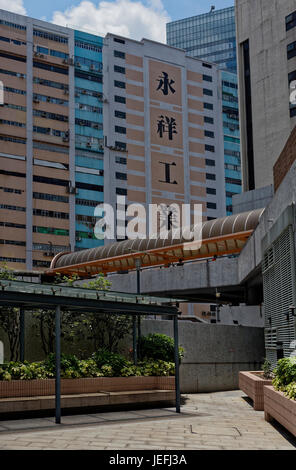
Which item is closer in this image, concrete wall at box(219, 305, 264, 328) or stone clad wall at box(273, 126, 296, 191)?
stone clad wall at box(273, 126, 296, 191)

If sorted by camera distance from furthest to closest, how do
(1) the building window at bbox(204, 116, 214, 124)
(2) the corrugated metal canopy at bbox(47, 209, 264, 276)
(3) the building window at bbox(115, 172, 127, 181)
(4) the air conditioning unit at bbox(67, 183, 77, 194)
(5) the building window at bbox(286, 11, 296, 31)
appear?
(1) the building window at bbox(204, 116, 214, 124) → (3) the building window at bbox(115, 172, 127, 181) → (4) the air conditioning unit at bbox(67, 183, 77, 194) → (5) the building window at bbox(286, 11, 296, 31) → (2) the corrugated metal canopy at bbox(47, 209, 264, 276)

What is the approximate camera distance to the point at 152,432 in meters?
12.8

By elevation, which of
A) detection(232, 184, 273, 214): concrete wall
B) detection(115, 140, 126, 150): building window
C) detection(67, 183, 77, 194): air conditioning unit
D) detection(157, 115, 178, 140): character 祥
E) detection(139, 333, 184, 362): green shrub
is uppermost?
detection(157, 115, 178, 140): character 祥

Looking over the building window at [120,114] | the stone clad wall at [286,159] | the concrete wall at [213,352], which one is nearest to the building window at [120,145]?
the building window at [120,114]

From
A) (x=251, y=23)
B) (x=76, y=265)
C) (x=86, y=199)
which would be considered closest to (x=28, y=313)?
(x=76, y=265)

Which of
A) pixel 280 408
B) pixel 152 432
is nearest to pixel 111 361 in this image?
pixel 152 432

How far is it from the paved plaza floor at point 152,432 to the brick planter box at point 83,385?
859 millimetres

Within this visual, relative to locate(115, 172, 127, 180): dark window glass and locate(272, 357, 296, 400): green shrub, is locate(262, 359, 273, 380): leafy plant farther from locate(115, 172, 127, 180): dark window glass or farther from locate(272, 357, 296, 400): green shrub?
locate(115, 172, 127, 180): dark window glass

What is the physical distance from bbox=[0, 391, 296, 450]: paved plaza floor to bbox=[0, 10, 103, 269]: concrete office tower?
60.2 metres

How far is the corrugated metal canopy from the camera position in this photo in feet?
120

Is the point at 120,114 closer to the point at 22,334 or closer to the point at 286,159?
the point at 286,159

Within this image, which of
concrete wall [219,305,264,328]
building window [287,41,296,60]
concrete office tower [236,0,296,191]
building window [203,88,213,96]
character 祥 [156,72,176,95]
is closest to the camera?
concrete wall [219,305,264,328]

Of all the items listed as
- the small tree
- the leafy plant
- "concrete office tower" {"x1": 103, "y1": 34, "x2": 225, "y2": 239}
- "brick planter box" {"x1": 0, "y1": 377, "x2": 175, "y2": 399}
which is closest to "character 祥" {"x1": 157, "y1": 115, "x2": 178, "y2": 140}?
"concrete office tower" {"x1": 103, "y1": 34, "x2": 225, "y2": 239}

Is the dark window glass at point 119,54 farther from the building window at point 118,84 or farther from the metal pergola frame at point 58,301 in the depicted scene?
the metal pergola frame at point 58,301
